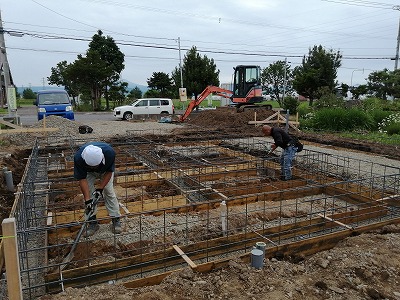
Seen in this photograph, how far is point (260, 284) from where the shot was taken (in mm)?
3152

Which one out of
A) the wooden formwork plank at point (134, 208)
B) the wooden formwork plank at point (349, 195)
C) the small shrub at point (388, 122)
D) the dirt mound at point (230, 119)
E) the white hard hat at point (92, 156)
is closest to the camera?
the white hard hat at point (92, 156)

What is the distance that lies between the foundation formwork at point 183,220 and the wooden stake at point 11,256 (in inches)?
14.4

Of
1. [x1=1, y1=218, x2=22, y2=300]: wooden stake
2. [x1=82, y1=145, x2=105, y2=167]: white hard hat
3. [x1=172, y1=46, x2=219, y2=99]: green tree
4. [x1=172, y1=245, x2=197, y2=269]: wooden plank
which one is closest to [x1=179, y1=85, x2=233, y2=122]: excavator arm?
[x1=172, y1=46, x2=219, y2=99]: green tree

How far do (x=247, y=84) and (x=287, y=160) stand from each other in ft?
38.0

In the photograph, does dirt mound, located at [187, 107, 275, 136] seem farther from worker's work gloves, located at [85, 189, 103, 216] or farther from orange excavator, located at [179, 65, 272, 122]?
worker's work gloves, located at [85, 189, 103, 216]

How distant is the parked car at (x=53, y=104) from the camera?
48.0ft

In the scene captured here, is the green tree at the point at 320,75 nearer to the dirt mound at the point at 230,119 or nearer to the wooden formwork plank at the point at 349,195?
the dirt mound at the point at 230,119

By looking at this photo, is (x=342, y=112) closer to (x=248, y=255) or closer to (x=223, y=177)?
(x=223, y=177)

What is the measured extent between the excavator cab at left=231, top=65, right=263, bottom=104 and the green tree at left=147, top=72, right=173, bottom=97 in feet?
67.9

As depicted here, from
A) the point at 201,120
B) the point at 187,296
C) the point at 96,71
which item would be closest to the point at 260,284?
the point at 187,296

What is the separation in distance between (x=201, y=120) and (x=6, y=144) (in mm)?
10041

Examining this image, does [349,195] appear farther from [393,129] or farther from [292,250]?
[393,129]

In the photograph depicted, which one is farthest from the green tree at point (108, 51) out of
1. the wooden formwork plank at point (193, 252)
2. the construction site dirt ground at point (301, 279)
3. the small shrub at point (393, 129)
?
the construction site dirt ground at point (301, 279)

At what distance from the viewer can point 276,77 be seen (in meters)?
36.0
